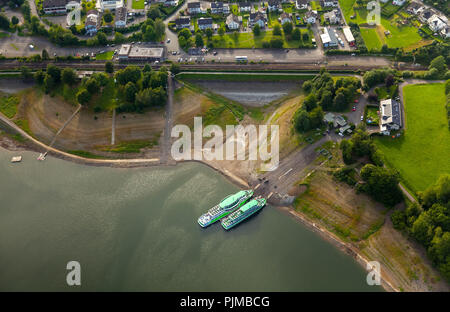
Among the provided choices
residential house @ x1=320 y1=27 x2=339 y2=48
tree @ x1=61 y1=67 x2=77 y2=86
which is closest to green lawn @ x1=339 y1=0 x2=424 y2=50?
residential house @ x1=320 y1=27 x2=339 y2=48

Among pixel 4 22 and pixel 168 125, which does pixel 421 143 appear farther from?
pixel 4 22

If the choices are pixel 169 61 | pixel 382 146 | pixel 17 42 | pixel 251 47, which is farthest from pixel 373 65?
pixel 17 42

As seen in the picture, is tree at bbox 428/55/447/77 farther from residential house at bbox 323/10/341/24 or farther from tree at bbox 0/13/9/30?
tree at bbox 0/13/9/30

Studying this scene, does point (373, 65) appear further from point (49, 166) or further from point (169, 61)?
point (49, 166)

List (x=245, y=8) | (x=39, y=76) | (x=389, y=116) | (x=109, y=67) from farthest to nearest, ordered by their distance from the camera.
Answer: (x=245, y=8) < (x=39, y=76) < (x=109, y=67) < (x=389, y=116)

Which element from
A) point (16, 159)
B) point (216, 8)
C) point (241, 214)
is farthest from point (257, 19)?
point (16, 159)
